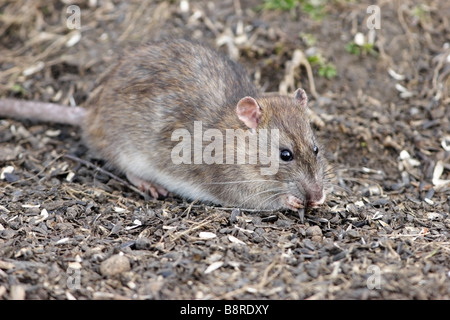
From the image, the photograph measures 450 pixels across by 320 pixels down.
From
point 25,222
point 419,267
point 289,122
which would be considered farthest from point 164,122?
point 419,267

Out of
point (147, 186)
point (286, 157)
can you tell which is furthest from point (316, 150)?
point (147, 186)

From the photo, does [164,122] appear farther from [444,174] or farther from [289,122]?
[444,174]

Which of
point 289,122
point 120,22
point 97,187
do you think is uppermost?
point 120,22

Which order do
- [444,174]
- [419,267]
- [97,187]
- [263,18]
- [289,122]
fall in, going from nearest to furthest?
1. [419,267]
2. [289,122]
3. [97,187]
4. [444,174]
5. [263,18]

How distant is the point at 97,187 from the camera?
6789 millimetres

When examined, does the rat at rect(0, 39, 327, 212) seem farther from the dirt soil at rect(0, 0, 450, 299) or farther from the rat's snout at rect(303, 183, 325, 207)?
the dirt soil at rect(0, 0, 450, 299)

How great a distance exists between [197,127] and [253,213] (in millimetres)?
1193

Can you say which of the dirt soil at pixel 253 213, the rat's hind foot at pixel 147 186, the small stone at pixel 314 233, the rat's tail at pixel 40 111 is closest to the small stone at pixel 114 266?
the dirt soil at pixel 253 213

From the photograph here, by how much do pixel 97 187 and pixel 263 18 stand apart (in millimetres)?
3888

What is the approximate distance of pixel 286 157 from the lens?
19.7 feet

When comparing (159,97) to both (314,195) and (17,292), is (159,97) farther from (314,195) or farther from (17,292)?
(17,292)

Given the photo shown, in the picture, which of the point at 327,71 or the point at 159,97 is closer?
the point at 159,97

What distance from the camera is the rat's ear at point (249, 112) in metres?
6.11

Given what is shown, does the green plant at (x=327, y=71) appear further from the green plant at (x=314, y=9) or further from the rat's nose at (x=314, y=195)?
Result: the rat's nose at (x=314, y=195)
